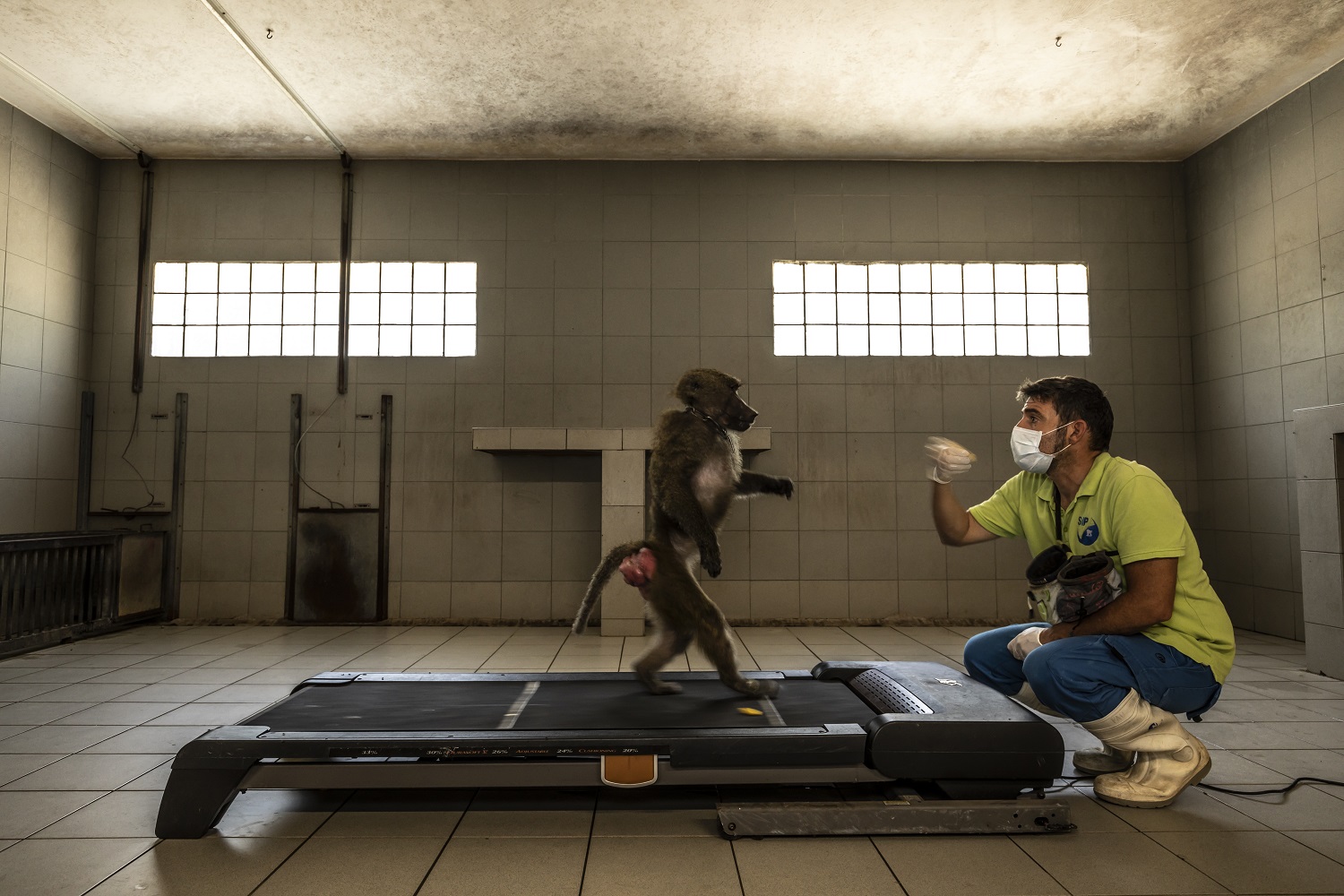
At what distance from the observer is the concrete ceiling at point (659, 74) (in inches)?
191

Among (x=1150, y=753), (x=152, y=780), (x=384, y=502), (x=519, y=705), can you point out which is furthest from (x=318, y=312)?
(x=1150, y=753)

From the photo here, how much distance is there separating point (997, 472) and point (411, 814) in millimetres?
5664

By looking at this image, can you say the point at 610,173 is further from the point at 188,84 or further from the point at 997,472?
the point at 997,472

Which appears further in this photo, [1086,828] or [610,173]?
[610,173]

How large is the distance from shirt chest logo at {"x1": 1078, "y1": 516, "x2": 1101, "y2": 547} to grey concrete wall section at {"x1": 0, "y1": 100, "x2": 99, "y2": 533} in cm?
716

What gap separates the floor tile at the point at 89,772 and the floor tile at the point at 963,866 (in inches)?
100

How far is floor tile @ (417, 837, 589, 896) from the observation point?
1882mm

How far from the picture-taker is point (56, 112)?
237 inches

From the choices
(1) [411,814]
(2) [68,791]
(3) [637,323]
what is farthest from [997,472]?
(2) [68,791]

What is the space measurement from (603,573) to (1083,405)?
1784 mm

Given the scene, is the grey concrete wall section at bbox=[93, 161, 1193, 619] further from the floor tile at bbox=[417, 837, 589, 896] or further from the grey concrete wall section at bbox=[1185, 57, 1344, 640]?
the floor tile at bbox=[417, 837, 589, 896]

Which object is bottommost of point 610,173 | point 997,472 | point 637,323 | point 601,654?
point 601,654

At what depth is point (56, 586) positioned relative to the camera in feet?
17.5

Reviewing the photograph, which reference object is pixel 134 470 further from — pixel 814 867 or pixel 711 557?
pixel 814 867
